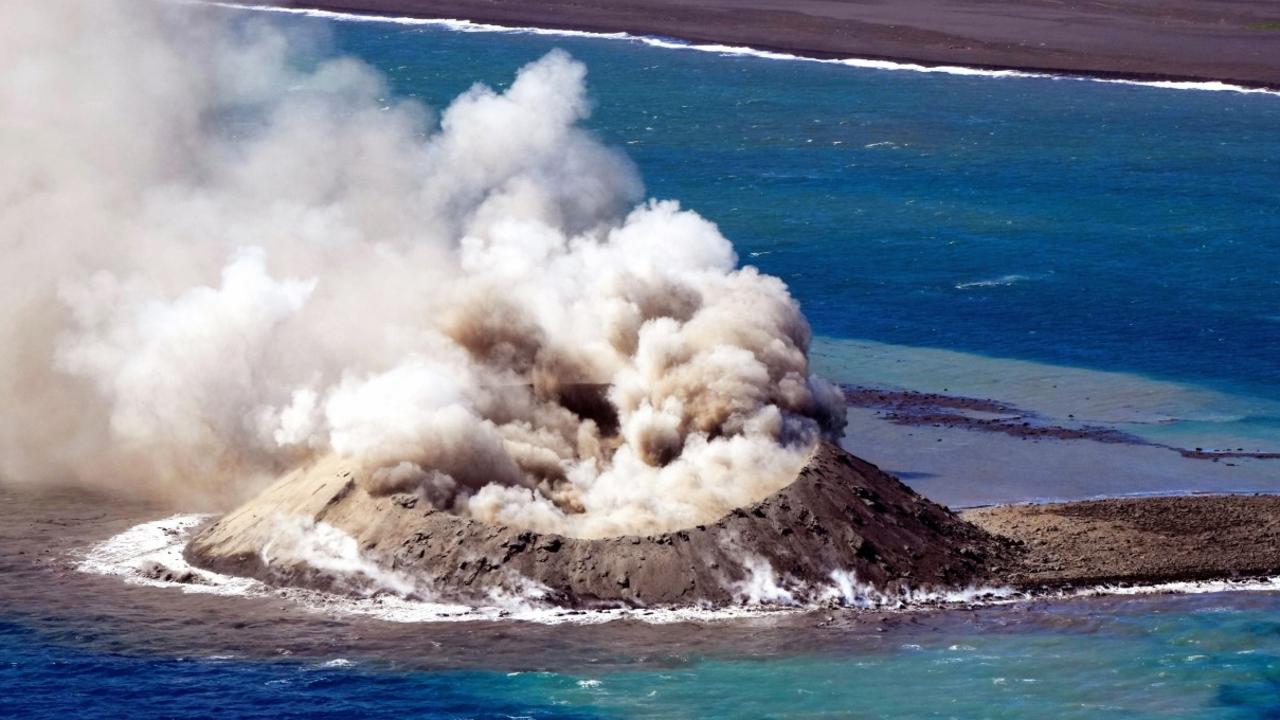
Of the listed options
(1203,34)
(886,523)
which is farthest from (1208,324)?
(1203,34)

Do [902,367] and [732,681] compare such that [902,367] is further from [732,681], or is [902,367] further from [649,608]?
[732,681]

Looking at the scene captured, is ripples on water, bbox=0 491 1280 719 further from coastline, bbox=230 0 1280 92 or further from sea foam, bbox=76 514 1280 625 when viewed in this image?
coastline, bbox=230 0 1280 92

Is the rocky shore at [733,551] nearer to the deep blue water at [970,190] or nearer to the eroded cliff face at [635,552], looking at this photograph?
the eroded cliff face at [635,552]

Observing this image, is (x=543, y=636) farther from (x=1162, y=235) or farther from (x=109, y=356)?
(x=1162, y=235)

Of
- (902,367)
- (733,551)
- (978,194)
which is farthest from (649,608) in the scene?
(978,194)

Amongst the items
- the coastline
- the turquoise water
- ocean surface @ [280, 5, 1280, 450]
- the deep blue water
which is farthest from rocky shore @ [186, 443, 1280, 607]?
the coastline

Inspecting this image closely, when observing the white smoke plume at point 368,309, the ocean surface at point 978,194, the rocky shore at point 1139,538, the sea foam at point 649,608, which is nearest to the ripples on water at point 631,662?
the sea foam at point 649,608
